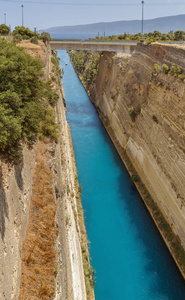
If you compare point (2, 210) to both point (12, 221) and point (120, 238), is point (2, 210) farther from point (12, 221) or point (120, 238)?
point (120, 238)

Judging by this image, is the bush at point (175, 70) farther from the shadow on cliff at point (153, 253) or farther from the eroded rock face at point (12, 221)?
the eroded rock face at point (12, 221)

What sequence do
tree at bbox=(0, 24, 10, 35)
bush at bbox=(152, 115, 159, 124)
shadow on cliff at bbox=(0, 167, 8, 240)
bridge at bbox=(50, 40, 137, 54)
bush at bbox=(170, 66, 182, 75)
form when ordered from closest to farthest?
shadow on cliff at bbox=(0, 167, 8, 240)
bush at bbox=(170, 66, 182, 75)
bush at bbox=(152, 115, 159, 124)
bridge at bbox=(50, 40, 137, 54)
tree at bbox=(0, 24, 10, 35)

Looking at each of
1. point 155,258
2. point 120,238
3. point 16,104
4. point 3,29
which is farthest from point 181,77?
point 3,29

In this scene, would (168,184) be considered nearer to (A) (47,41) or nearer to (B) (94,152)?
(B) (94,152)

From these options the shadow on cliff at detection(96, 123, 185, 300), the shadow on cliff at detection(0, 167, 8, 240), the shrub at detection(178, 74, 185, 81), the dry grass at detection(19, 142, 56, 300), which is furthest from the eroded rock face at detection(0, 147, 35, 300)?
the shrub at detection(178, 74, 185, 81)

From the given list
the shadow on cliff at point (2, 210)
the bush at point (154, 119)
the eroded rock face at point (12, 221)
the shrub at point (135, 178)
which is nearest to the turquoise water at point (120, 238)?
the shrub at point (135, 178)

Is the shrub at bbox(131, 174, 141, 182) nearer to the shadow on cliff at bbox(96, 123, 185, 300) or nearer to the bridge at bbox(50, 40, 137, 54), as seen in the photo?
the shadow on cliff at bbox(96, 123, 185, 300)

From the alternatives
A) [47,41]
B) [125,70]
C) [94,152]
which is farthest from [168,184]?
[47,41]
